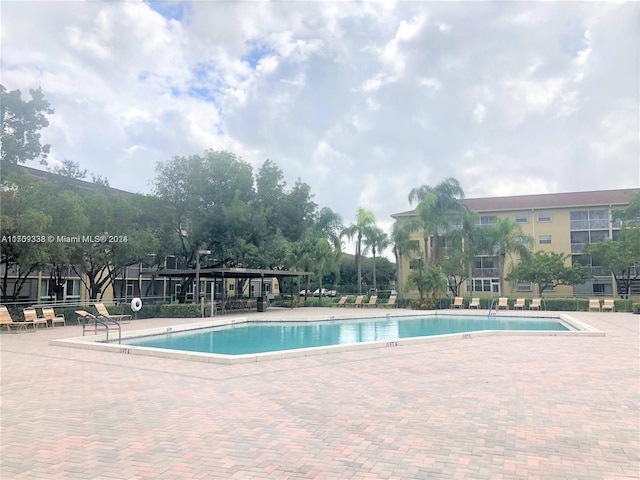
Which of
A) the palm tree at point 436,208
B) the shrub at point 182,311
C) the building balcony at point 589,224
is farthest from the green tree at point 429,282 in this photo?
the building balcony at point 589,224

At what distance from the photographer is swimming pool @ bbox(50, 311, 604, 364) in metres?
11.2

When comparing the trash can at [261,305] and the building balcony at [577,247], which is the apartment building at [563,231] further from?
the trash can at [261,305]

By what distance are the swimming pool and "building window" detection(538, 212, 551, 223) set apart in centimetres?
2186

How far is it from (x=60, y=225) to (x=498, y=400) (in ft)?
58.2

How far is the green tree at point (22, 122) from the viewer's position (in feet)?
65.4

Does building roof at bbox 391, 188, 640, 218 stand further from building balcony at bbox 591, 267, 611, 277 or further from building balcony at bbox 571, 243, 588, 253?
building balcony at bbox 591, 267, 611, 277

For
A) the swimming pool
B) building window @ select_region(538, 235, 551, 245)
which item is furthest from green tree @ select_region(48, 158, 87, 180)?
building window @ select_region(538, 235, 551, 245)

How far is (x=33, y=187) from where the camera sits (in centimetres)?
1873

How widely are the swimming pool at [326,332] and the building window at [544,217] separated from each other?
71.7ft

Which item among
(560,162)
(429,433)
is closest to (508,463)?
(429,433)

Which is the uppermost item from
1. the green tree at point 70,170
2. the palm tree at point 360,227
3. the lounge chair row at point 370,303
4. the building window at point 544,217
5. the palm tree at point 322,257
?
the green tree at point 70,170

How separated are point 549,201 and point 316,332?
35181mm

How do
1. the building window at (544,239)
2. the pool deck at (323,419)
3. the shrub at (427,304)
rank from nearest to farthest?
the pool deck at (323,419) → the shrub at (427,304) → the building window at (544,239)

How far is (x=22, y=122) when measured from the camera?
67.3ft
